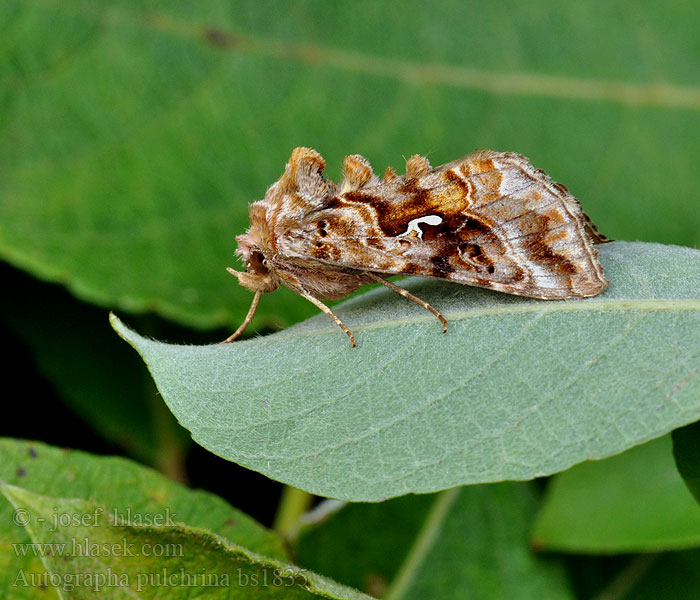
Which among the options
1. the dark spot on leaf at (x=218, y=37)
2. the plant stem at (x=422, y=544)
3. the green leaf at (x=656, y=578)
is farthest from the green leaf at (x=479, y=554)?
the dark spot on leaf at (x=218, y=37)

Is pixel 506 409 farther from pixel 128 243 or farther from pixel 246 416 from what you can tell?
pixel 128 243

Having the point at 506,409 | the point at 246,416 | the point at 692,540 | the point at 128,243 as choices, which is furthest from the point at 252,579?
the point at 128,243

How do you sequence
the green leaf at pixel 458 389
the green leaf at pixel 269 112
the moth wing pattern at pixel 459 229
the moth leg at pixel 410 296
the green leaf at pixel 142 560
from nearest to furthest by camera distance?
the green leaf at pixel 142 560 < the green leaf at pixel 458 389 < the moth leg at pixel 410 296 < the moth wing pattern at pixel 459 229 < the green leaf at pixel 269 112

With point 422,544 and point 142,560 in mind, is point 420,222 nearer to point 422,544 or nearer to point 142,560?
point 422,544

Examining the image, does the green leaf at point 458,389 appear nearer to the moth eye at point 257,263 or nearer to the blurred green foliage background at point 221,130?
the moth eye at point 257,263

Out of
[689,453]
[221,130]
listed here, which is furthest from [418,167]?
[221,130]

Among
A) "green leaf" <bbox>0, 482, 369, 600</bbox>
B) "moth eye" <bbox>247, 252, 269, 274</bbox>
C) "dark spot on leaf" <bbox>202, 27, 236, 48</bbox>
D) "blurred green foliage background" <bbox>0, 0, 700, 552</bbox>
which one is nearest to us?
"green leaf" <bbox>0, 482, 369, 600</bbox>

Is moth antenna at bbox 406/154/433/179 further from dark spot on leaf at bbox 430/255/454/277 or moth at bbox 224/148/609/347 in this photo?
dark spot on leaf at bbox 430/255/454/277

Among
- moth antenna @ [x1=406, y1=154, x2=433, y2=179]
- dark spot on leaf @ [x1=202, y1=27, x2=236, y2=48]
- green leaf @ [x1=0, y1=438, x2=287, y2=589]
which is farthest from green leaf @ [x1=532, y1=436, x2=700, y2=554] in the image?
dark spot on leaf @ [x1=202, y1=27, x2=236, y2=48]
